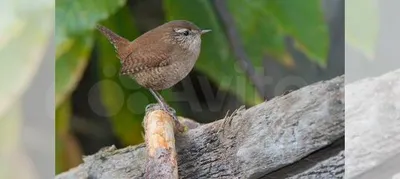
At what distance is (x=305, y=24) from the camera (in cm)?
137

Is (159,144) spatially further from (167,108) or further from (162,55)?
(162,55)

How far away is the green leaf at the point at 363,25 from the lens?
1313 mm

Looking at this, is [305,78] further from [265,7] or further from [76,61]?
[76,61]

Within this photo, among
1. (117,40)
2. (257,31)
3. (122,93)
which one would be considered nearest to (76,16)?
(117,40)

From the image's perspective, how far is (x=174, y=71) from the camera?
141cm

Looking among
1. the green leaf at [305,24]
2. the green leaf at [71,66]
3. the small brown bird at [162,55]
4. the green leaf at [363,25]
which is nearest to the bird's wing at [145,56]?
the small brown bird at [162,55]

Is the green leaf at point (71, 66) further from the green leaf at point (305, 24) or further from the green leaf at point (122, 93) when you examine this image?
the green leaf at point (305, 24)

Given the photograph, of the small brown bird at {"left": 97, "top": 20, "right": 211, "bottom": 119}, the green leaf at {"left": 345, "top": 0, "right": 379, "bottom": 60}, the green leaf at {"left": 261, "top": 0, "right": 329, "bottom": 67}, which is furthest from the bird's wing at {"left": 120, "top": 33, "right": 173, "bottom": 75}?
the green leaf at {"left": 345, "top": 0, "right": 379, "bottom": 60}

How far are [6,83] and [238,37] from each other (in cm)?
63

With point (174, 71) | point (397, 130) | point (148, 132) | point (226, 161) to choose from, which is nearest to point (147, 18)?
point (174, 71)

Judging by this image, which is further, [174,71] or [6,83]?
[6,83]

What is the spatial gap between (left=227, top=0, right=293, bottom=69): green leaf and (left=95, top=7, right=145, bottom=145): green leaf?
27 centimetres

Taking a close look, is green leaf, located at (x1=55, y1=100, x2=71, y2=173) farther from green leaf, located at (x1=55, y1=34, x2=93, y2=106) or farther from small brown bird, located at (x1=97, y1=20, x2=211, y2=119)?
small brown bird, located at (x1=97, y1=20, x2=211, y2=119)

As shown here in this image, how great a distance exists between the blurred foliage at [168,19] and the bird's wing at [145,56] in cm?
2
